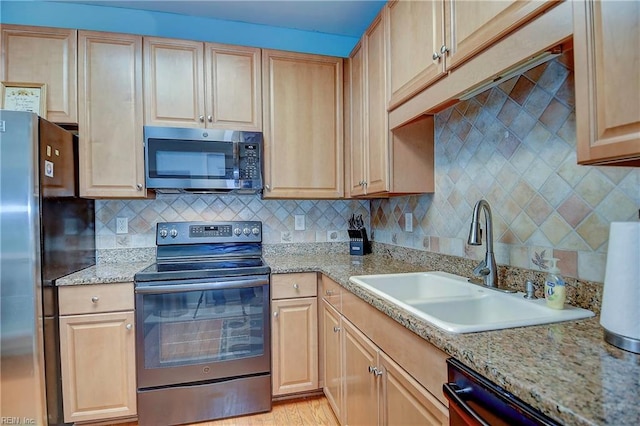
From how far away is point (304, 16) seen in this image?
2.41m

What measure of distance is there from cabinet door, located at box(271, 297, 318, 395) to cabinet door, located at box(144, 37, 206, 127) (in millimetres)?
1351

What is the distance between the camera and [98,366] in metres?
1.82

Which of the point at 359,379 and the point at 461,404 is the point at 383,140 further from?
the point at 461,404

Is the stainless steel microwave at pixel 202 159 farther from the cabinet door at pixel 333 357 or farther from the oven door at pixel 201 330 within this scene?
the cabinet door at pixel 333 357

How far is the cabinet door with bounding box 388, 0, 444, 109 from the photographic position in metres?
1.29

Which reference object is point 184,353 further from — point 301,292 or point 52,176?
point 52,176

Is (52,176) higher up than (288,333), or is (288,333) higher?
(52,176)

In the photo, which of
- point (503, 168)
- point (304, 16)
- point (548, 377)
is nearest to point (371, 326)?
point (548, 377)

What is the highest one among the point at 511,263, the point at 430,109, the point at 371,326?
the point at 430,109

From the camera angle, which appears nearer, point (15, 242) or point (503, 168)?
point (503, 168)

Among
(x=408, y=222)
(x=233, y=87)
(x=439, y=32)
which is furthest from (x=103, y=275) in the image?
(x=439, y=32)

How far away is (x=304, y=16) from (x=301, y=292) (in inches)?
77.7

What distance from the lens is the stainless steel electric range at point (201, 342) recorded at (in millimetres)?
1846

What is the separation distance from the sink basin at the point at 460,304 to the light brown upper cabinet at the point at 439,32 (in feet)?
2.80
